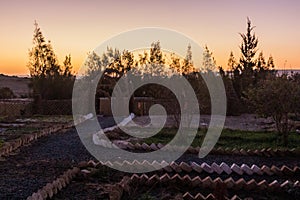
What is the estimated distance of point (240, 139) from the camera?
1084 centimetres

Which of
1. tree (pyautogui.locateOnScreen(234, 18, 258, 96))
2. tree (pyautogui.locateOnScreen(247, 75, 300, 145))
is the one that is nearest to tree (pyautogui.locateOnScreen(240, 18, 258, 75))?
tree (pyautogui.locateOnScreen(234, 18, 258, 96))

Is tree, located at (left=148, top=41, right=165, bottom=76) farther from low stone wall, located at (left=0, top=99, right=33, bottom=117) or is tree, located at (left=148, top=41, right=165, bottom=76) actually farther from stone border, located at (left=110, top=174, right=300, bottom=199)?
stone border, located at (left=110, top=174, right=300, bottom=199)

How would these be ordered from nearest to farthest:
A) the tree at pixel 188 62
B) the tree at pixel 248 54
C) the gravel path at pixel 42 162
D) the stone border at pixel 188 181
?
the stone border at pixel 188 181 → the gravel path at pixel 42 162 → the tree at pixel 188 62 → the tree at pixel 248 54

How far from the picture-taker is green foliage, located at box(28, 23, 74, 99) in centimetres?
2328

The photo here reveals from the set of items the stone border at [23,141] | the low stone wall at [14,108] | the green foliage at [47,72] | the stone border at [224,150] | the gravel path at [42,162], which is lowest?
the gravel path at [42,162]

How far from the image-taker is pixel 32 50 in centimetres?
2453

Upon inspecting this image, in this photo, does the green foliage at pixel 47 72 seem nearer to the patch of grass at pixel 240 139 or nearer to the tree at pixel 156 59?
the tree at pixel 156 59

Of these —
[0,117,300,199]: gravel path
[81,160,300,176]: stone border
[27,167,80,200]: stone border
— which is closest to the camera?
[27,167,80,200]: stone border

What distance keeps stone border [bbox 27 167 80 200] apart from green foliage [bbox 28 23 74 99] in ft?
56.7

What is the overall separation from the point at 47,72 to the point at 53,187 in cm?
1940

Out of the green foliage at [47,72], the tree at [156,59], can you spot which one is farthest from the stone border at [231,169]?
the green foliage at [47,72]

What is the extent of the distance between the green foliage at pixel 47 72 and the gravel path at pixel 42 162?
12825 millimetres

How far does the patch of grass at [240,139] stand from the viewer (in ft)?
31.9

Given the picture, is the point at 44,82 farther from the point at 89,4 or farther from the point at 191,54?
the point at 89,4
